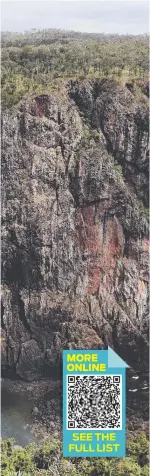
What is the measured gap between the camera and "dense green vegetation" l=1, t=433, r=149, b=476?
689 inches

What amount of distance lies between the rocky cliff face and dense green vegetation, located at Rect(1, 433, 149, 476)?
495cm

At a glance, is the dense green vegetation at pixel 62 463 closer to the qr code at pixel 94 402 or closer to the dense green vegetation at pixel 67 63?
the qr code at pixel 94 402

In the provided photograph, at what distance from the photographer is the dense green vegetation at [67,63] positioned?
22578mm

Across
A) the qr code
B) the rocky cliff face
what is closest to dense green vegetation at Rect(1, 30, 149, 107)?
the rocky cliff face

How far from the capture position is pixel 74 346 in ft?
73.8

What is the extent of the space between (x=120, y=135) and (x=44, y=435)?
38.2 ft

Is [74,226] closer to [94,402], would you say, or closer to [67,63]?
[67,63]

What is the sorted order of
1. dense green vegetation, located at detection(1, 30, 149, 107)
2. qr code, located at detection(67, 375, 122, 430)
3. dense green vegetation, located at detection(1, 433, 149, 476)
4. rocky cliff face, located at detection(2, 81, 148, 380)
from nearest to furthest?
qr code, located at detection(67, 375, 122, 430) → dense green vegetation, located at detection(1, 433, 149, 476) → rocky cliff face, located at detection(2, 81, 148, 380) → dense green vegetation, located at detection(1, 30, 149, 107)

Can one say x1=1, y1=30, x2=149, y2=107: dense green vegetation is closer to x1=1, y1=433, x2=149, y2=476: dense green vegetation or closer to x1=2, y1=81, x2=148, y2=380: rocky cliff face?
x1=2, y1=81, x2=148, y2=380: rocky cliff face

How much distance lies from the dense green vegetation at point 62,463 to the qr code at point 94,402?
1.31 metres

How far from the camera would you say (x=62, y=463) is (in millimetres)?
17609

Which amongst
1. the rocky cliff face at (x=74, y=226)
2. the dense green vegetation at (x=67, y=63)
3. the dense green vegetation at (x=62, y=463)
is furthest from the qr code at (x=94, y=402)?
the dense green vegetation at (x=67, y=63)

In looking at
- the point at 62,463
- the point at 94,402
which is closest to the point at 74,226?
the point at 94,402

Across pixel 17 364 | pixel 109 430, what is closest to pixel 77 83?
pixel 17 364
